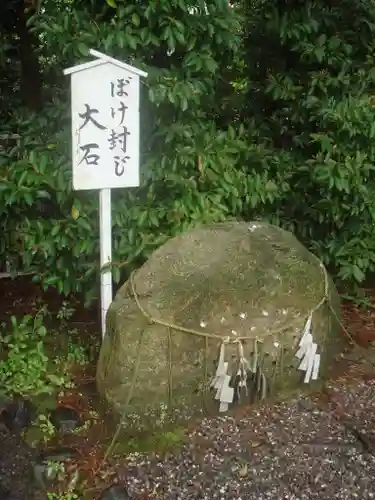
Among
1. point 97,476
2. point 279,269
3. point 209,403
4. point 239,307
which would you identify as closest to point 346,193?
point 279,269

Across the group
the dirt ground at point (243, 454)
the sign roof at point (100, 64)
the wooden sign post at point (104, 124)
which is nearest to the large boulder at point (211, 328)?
the dirt ground at point (243, 454)

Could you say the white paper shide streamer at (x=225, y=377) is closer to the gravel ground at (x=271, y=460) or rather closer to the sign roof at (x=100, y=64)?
the gravel ground at (x=271, y=460)

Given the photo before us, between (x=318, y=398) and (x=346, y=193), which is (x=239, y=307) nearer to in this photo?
(x=318, y=398)

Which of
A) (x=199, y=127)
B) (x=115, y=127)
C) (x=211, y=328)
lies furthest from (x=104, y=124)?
(x=211, y=328)

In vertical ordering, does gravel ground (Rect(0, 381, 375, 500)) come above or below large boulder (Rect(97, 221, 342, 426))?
below

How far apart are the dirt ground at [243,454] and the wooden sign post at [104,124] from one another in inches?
52.5

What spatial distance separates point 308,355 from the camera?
3861 mm

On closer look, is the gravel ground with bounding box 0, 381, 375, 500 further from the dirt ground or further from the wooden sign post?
the wooden sign post

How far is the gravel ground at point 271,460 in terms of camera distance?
317 cm

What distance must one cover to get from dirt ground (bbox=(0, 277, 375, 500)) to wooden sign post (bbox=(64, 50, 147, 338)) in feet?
4.37

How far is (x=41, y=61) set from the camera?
209 inches

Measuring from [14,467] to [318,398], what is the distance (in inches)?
70.9

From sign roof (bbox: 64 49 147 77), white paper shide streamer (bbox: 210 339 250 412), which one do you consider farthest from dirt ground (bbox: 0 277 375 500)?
sign roof (bbox: 64 49 147 77)

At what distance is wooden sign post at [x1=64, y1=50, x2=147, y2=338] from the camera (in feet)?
11.8
